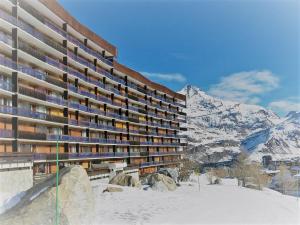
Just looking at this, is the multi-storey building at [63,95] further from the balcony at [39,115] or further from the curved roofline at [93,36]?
the curved roofline at [93,36]

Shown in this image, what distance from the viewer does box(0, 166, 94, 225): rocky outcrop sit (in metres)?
17.4

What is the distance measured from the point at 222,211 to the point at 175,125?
227ft

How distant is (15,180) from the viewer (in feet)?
96.9

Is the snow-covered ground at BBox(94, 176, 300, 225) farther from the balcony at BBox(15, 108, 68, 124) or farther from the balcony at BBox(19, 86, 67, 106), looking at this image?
the balcony at BBox(19, 86, 67, 106)

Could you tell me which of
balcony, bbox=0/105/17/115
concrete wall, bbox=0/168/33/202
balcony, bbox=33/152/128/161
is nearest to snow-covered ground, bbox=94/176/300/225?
concrete wall, bbox=0/168/33/202

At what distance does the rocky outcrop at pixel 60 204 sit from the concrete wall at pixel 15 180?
29.1 ft

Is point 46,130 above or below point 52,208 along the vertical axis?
above

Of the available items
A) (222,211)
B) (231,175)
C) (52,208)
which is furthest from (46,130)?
(231,175)

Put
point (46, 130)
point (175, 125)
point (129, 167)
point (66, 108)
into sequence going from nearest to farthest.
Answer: point (46, 130) → point (66, 108) → point (129, 167) → point (175, 125)

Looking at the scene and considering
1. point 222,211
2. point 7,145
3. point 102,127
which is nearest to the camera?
point 222,211

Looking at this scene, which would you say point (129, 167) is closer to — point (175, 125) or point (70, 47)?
point (70, 47)

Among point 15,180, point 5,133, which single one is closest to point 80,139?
point 5,133

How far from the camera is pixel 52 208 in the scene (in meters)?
17.9

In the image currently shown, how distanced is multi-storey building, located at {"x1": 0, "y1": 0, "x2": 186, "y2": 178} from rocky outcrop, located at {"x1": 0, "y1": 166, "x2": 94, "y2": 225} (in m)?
12.0
